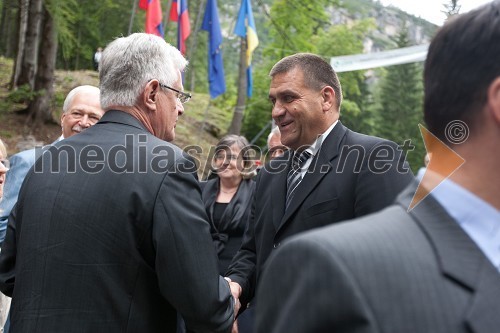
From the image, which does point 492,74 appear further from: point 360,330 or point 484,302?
point 360,330

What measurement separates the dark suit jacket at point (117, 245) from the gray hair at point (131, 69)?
0.85 feet

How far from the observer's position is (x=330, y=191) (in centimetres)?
316

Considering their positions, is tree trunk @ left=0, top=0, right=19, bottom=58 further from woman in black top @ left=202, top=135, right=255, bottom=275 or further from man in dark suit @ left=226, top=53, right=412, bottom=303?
man in dark suit @ left=226, top=53, right=412, bottom=303

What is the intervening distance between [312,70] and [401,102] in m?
49.8

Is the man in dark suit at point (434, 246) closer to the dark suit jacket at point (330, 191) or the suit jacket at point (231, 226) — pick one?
the dark suit jacket at point (330, 191)

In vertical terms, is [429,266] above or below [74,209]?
above

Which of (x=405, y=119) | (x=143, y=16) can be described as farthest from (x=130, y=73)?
(x=405, y=119)

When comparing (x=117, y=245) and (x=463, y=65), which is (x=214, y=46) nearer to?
(x=117, y=245)

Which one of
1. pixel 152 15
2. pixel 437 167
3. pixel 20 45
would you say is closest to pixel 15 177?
pixel 437 167

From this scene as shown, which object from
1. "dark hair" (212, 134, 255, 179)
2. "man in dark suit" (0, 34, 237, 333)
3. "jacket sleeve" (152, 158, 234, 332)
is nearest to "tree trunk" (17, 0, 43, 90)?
"dark hair" (212, 134, 255, 179)

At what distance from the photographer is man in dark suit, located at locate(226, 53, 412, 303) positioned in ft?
10.0

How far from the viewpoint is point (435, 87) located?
1.31 metres

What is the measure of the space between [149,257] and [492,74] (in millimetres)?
1617

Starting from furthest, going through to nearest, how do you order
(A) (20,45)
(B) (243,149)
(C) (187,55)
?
(C) (187,55), (A) (20,45), (B) (243,149)
